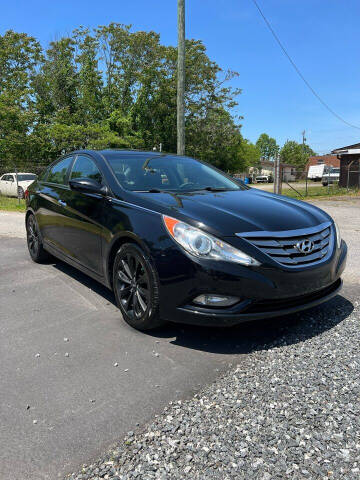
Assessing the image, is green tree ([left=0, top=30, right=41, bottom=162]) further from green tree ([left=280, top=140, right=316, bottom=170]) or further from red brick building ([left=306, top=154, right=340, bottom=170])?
green tree ([left=280, top=140, right=316, bottom=170])

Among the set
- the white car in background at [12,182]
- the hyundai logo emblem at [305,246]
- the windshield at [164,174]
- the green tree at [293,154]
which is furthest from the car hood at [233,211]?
the green tree at [293,154]

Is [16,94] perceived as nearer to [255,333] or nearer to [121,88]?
[121,88]

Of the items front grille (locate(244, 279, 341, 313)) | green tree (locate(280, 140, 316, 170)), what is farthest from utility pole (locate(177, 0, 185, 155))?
green tree (locate(280, 140, 316, 170))

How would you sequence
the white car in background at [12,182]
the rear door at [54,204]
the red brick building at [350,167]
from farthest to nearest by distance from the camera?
1. the red brick building at [350,167]
2. the white car in background at [12,182]
3. the rear door at [54,204]

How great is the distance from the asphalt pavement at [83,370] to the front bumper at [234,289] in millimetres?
320

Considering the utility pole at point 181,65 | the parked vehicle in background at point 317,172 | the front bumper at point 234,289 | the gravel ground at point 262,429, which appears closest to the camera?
the gravel ground at point 262,429

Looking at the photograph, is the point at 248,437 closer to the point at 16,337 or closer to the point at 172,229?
the point at 172,229

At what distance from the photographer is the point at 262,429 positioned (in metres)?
2.04

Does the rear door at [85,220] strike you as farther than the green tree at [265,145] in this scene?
No

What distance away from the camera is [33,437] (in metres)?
2.04

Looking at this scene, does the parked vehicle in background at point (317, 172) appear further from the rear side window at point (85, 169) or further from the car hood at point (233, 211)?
the car hood at point (233, 211)

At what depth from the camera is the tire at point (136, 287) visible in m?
3.04

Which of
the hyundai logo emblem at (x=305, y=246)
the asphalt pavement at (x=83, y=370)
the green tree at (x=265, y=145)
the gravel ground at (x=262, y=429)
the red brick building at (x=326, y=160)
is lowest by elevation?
the asphalt pavement at (x=83, y=370)

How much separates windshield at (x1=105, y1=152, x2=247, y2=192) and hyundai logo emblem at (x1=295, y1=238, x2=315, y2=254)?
4.19ft
